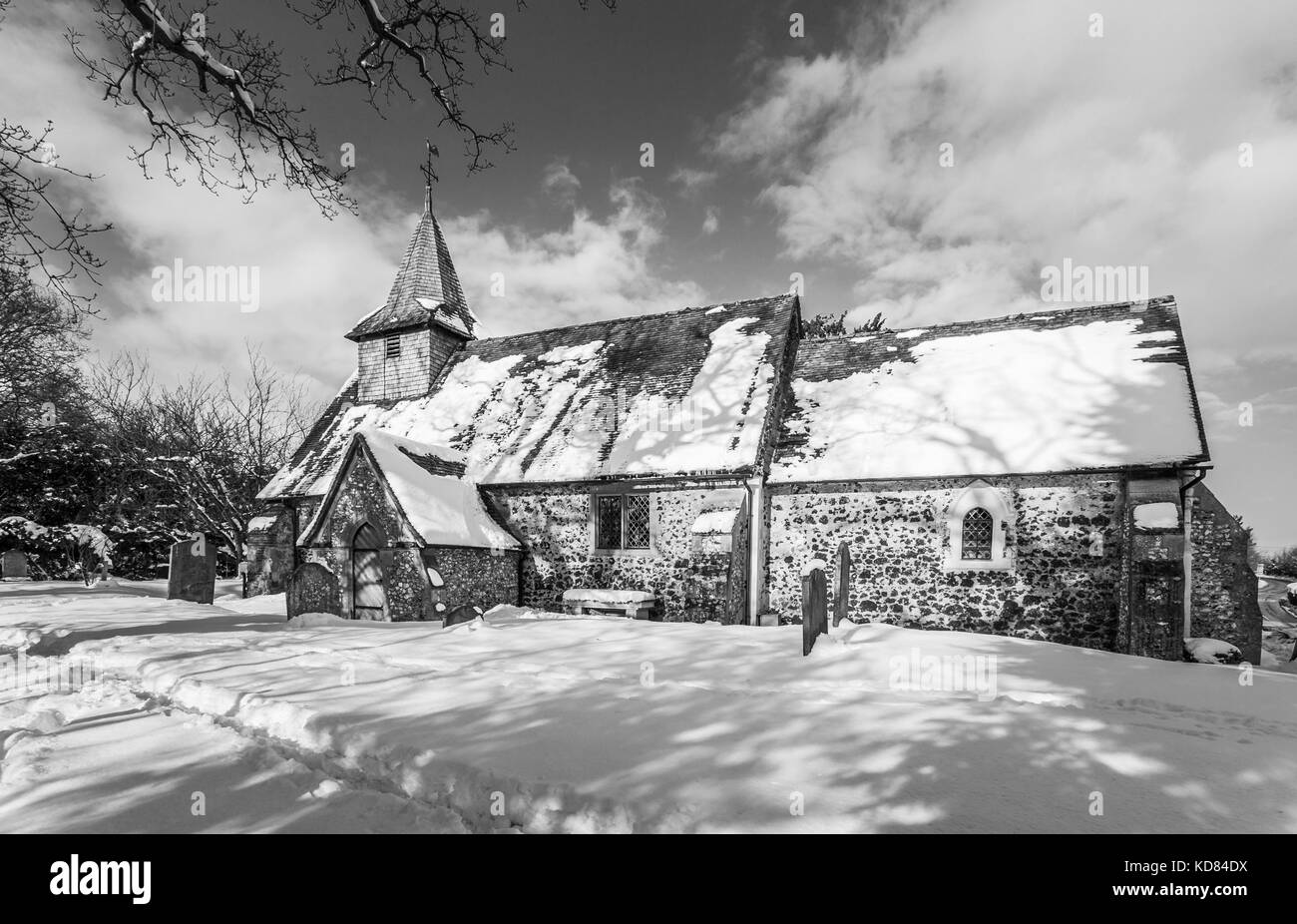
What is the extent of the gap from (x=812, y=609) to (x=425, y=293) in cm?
1868

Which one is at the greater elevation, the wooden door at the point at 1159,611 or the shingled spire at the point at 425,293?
the shingled spire at the point at 425,293

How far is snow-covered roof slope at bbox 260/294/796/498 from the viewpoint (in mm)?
15164

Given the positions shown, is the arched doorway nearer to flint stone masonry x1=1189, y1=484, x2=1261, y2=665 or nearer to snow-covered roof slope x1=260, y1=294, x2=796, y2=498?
snow-covered roof slope x1=260, y1=294, x2=796, y2=498

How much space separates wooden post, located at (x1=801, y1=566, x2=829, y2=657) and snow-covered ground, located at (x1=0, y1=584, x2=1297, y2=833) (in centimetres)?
34

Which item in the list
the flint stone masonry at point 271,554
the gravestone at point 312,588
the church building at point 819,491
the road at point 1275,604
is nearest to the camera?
the church building at point 819,491

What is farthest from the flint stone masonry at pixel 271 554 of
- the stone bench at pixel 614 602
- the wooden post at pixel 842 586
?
the wooden post at pixel 842 586

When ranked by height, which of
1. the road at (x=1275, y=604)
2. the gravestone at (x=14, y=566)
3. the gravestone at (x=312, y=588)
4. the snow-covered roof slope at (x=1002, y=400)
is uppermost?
the snow-covered roof slope at (x=1002, y=400)

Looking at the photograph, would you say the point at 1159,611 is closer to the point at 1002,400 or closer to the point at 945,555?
the point at 945,555

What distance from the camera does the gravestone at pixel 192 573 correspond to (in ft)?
52.4

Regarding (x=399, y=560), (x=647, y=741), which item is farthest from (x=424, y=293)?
(x=647, y=741)

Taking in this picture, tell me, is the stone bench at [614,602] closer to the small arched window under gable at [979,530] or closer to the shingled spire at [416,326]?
the small arched window under gable at [979,530]

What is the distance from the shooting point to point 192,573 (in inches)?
635

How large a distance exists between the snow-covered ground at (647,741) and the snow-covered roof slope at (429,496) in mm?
5292
